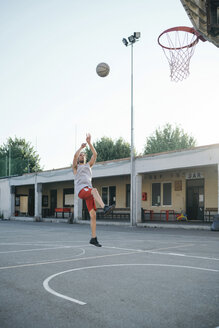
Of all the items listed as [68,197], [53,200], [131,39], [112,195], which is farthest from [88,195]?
[53,200]

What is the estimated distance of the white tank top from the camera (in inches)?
287

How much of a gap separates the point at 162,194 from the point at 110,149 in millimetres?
25314

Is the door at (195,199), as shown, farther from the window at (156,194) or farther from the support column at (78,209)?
the support column at (78,209)

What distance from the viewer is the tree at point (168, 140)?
50125 millimetres

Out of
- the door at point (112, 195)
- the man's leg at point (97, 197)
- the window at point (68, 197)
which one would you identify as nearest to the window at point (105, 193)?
the door at point (112, 195)

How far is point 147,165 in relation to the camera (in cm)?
2127

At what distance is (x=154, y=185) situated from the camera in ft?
87.9

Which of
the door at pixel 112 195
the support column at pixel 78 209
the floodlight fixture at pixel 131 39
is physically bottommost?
the support column at pixel 78 209

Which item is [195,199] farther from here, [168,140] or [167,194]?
[168,140]

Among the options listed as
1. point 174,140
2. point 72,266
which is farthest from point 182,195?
point 174,140

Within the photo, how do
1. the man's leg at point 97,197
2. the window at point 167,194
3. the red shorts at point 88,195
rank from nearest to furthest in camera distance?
1. the man's leg at point 97,197
2. the red shorts at point 88,195
3. the window at point 167,194

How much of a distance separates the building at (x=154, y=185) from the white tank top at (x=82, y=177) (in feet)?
37.8

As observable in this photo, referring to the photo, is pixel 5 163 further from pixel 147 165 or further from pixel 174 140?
pixel 174 140

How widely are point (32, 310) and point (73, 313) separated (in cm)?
47
